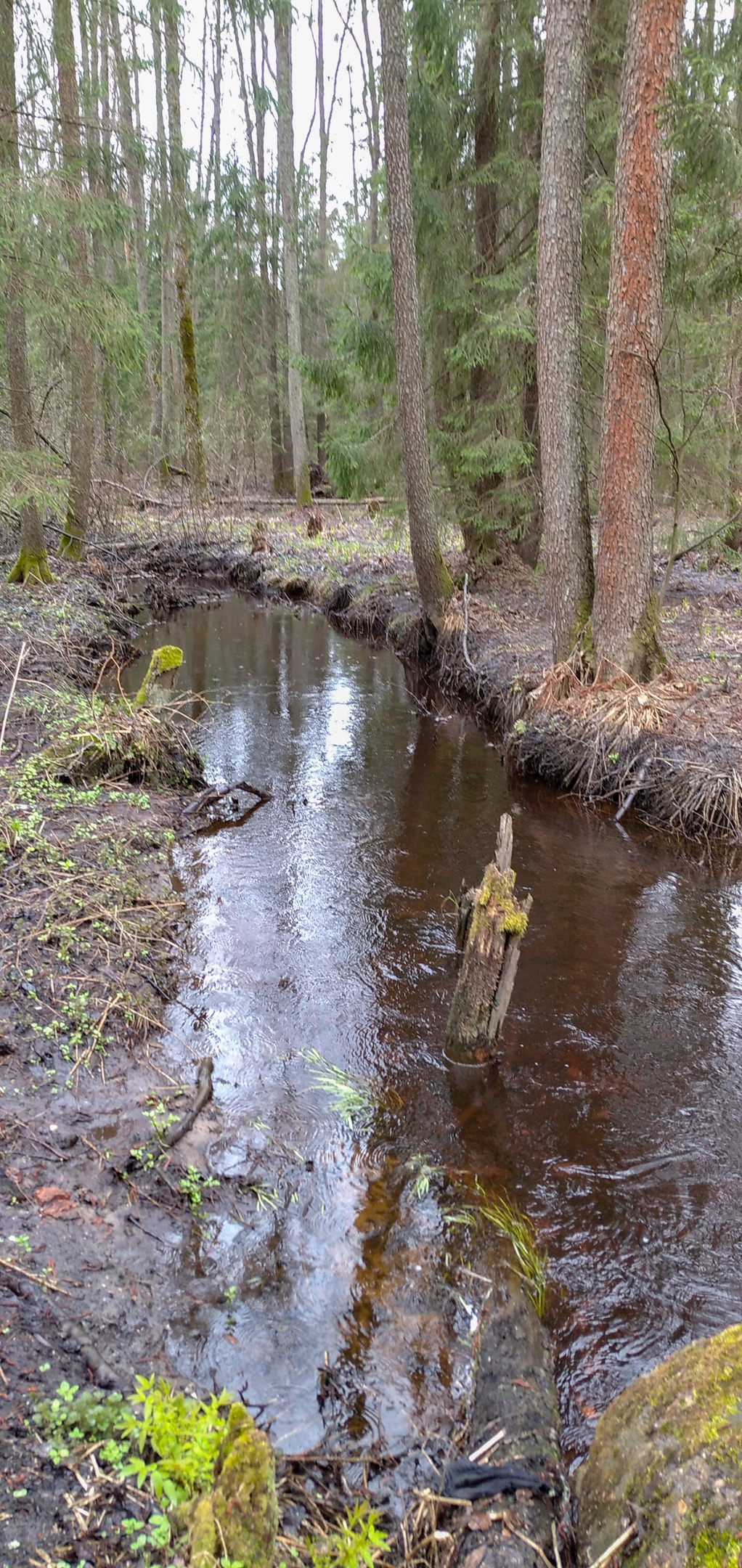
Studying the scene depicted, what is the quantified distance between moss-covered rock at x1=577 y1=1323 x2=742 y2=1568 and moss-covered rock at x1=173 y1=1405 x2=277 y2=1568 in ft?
2.82

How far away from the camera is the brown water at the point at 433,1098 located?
3289 mm

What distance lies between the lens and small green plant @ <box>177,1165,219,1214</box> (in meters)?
3.73

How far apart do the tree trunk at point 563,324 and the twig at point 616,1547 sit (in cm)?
852

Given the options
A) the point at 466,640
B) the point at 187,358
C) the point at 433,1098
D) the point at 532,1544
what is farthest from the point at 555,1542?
the point at 187,358

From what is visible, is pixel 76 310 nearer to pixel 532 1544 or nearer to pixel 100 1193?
pixel 100 1193

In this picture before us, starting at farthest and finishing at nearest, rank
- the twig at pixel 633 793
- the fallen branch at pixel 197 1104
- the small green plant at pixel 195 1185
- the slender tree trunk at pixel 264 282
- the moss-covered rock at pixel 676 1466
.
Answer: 1. the slender tree trunk at pixel 264 282
2. the twig at pixel 633 793
3. the fallen branch at pixel 197 1104
4. the small green plant at pixel 195 1185
5. the moss-covered rock at pixel 676 1466

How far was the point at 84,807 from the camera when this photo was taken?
22.9 feet

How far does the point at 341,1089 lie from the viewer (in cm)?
476

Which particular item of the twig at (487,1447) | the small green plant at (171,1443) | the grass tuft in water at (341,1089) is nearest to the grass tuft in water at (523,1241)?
the twig at (487,1447)

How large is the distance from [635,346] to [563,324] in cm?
134

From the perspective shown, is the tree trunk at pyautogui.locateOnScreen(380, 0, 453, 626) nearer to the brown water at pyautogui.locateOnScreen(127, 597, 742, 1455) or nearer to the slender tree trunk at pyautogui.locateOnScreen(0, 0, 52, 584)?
the slender tree trunk at pyautogui.locateOnScreen(0, 0, 52, 584)

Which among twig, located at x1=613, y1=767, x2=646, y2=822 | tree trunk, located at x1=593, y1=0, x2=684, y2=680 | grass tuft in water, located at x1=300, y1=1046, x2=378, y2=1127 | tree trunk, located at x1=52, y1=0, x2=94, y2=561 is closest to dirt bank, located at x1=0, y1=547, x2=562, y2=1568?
grass tuft in water, located at x1=300, y1=1046, x2=378, y2=1127

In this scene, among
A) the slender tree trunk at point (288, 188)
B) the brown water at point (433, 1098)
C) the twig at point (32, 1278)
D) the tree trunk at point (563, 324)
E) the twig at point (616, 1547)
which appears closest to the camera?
the twig at point (616, 1547)

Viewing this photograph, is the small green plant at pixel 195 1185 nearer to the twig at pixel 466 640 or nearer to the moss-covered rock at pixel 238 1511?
the moss-covered rock at pixel 238 1511
